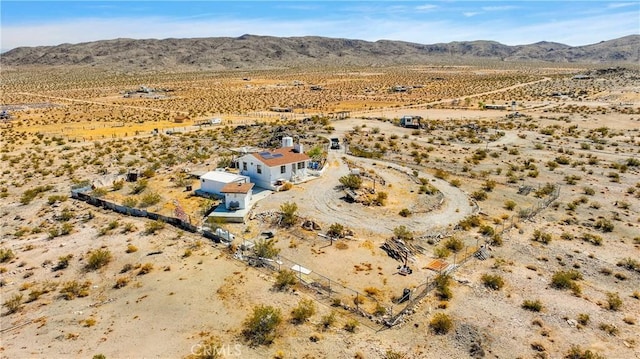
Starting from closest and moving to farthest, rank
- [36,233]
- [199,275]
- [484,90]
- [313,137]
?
[199,275], [36,233], [313,137], [484,90]

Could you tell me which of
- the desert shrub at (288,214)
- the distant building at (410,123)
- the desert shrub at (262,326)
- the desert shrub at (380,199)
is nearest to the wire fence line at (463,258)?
the desert shrub at (262,326)

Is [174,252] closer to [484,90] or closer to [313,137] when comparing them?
[313,137]

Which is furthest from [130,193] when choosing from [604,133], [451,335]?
[604,133]

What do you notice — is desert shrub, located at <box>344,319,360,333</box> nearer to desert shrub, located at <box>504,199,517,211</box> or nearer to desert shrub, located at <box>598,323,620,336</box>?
desert shrub, located at <box>598,323,620,336</box>

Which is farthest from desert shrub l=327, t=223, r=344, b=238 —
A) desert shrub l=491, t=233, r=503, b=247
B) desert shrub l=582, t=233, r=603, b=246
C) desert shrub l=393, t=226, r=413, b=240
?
desert shrub l=582, t=233, r=603, b=246

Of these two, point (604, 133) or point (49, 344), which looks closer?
point (49, 344)

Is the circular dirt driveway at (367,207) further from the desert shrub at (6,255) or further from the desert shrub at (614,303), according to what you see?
the desert shrub at (6,255)
